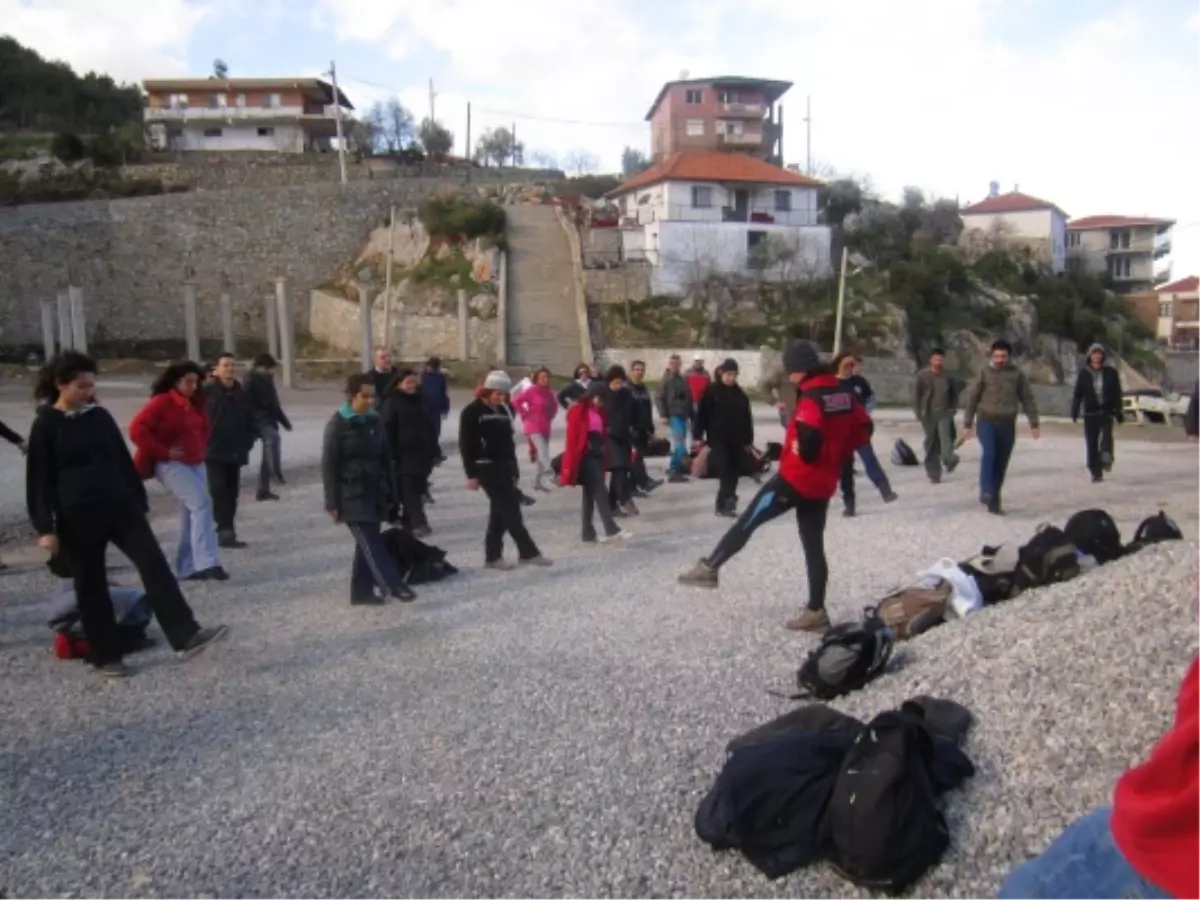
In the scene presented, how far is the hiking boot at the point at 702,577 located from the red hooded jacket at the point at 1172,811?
5823 millimetres

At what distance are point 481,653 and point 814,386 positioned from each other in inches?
101

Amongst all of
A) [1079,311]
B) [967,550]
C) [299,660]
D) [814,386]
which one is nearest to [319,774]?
[299,660]

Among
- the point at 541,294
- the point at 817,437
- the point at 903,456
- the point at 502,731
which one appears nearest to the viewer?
the point at 502,731

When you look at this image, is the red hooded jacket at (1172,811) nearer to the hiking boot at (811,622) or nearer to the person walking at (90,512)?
the hiking boot at (811,622)

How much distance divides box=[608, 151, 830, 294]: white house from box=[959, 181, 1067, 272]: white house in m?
22.6

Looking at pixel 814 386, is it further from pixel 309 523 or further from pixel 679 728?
pixel 309 523

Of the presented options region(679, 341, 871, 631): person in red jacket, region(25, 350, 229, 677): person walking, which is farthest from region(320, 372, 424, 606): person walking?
region(679, 341, 871, 631): person in red jacket

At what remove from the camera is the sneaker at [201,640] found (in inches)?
242

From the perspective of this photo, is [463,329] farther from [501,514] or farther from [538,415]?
[501,514]

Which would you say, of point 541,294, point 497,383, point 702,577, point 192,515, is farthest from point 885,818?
point 541,294

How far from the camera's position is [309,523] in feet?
37.0

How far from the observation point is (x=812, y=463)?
6.75m

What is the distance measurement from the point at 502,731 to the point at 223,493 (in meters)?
5.84

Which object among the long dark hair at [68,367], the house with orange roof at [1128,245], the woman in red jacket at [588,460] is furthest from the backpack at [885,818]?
the house with orange roof at [1128,245]
